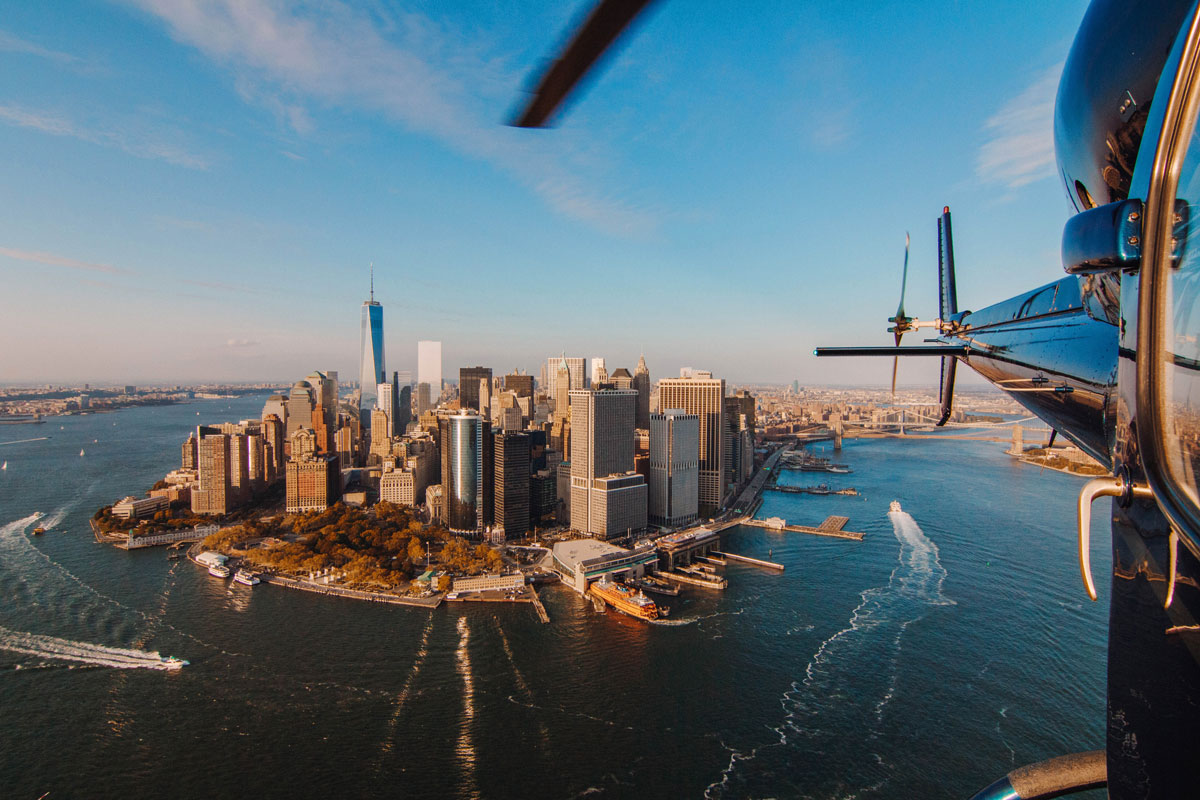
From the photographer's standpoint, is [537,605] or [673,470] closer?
[537,605]

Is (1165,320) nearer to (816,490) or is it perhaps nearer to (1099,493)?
(1099,493)

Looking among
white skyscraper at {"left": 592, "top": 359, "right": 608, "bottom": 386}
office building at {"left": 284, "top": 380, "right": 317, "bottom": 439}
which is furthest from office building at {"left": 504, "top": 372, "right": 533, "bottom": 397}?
office building at {"left": 284, "top": 380, "right": 317, "bottom": 439}

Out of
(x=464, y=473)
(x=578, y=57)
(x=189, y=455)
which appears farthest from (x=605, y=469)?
(x=578, y=57)

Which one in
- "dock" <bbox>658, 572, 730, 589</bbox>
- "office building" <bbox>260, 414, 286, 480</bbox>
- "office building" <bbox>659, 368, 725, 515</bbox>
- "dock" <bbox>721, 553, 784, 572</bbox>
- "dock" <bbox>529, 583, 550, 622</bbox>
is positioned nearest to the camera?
"dock" <bbox>529, 583, 550, 622</bbox>

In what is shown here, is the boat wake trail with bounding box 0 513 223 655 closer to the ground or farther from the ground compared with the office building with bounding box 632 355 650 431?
closer to the ground

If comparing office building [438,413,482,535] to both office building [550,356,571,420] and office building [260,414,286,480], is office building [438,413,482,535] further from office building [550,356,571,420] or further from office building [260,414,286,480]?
office building [550,356,571,420]

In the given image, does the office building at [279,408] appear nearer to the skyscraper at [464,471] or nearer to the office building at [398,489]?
the office building at [398,489]

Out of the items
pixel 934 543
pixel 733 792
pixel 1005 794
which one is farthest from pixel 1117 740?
pixel 934 543
